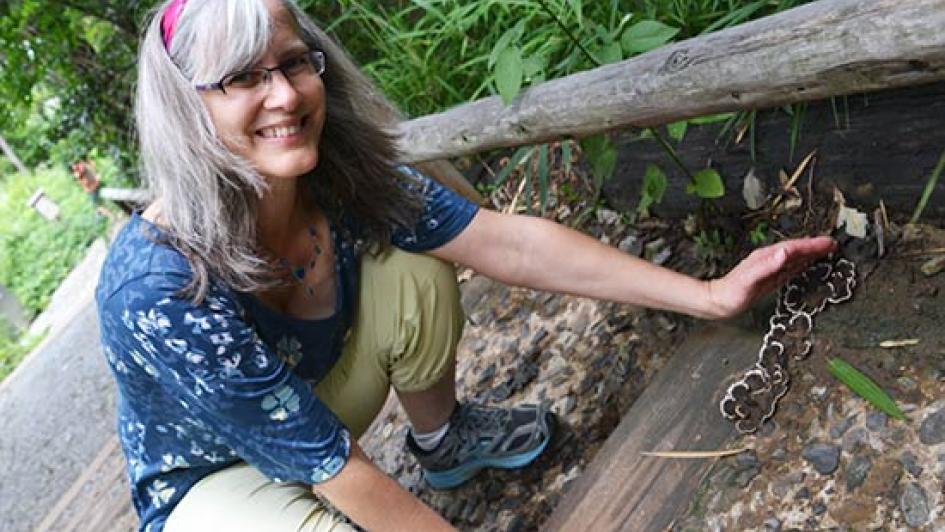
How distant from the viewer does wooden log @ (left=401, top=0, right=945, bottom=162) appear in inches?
46.1

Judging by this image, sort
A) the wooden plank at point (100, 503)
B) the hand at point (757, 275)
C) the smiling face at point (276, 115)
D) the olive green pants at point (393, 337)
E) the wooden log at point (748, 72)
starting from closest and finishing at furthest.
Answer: the wooden log at point (748, 72)
the smiling face at point (276, 115)
the hand at point (757, 275)
the olive green pants at point (393, 337)
the wooden plank at point (100, 503)

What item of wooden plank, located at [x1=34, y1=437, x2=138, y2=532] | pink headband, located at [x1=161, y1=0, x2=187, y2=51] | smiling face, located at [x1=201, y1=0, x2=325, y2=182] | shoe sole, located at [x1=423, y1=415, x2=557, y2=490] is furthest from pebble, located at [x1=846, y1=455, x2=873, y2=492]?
wooden plank, located at [x1=34, y1=437, x2=138, y2=532]

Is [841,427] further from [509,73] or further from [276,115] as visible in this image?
[276,115]

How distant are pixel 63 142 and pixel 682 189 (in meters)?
7.82

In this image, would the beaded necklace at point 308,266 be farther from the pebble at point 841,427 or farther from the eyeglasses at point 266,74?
the pebble at point 841,427

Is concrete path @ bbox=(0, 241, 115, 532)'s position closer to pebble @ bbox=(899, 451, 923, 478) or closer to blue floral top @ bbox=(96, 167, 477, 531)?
blue floral top @ bbox=(96, 167, 477, 531)

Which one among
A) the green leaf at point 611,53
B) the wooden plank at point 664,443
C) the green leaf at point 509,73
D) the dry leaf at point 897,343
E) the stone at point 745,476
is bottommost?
the wooden plank at point 664,443

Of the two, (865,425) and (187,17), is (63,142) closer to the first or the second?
(187,17)

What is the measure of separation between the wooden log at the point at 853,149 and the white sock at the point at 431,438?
32.7 inches

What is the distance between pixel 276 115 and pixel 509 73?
1.71 feet

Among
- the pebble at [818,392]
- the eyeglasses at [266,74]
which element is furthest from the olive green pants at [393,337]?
the pebble at [818,392]

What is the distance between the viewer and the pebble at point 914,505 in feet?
4.51

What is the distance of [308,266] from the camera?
1.86 m

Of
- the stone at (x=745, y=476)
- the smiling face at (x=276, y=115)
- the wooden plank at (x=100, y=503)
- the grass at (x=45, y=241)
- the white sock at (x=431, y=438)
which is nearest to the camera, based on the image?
the smiling face at (x=276, y=115)
